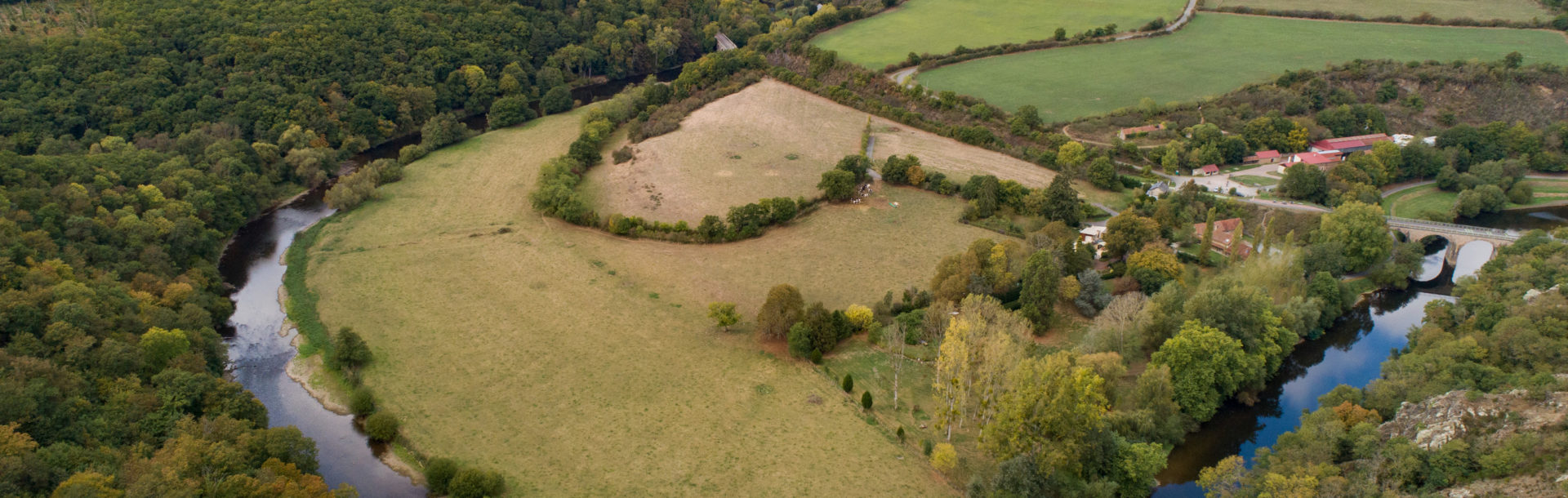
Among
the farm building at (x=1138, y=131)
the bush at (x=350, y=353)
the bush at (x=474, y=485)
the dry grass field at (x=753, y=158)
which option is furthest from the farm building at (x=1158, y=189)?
the bush at (x=350, y=353)

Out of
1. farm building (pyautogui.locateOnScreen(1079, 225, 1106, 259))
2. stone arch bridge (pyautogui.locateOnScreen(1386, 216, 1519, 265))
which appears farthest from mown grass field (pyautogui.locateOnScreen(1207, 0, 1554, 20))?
farm building (pyautogui.locateOnScreen(1079, 225, 1106, 259))

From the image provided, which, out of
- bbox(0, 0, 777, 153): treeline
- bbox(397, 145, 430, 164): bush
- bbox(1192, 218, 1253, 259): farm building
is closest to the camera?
bbox(1192, 218, 1253, 259): farm building

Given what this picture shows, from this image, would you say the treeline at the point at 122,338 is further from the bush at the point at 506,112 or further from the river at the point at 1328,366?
the river at the point at 1328,366

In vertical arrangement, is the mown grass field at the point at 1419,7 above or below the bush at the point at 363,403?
above

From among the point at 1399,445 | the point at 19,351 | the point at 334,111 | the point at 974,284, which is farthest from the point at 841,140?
the point at 19,351

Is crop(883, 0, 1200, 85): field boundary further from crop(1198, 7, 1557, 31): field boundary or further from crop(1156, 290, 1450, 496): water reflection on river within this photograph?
crop(1156, 290, 1450, 496): water reflection on river
